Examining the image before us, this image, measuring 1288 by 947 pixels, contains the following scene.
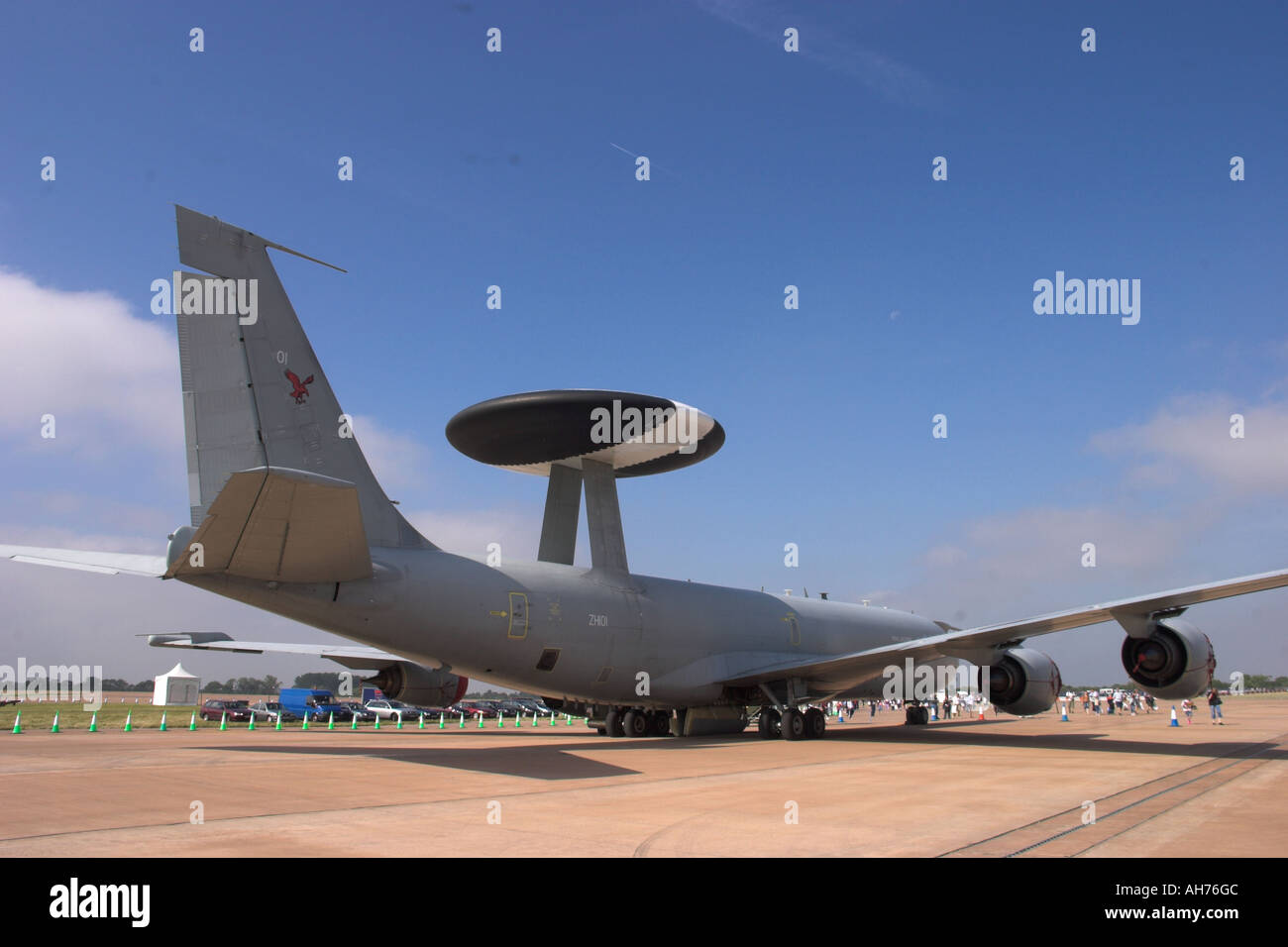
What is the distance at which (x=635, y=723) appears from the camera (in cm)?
2106

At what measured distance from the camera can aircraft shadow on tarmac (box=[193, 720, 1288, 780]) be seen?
12259mm

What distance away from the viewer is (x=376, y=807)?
7926 millimetres

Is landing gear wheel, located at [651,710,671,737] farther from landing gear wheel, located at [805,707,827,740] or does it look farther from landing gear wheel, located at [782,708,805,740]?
landing gear wheel, located at [805,707,827,740]

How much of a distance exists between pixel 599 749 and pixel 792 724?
581cm

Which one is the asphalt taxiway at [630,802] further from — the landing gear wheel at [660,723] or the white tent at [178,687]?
the white tent at [178,687]

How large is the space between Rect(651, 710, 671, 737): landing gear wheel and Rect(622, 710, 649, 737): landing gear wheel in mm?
278

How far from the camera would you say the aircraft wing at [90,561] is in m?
13.2

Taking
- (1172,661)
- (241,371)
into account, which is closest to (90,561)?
(241,371)

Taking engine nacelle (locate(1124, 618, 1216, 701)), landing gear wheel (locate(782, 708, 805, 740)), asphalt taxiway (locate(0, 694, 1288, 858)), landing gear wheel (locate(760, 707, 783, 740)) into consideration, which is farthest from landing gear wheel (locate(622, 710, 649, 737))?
engine nacelle (locate(1124, 618, 1216, 701))
